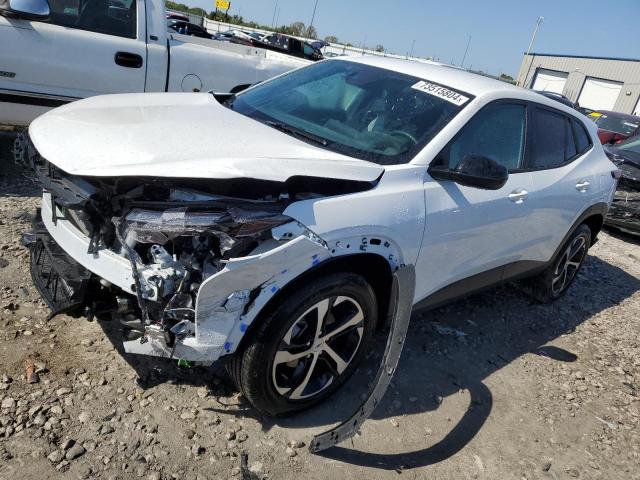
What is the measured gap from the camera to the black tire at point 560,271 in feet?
14.9

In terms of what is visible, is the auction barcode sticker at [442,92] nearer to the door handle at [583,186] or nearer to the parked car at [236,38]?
the door handle at [583,186]

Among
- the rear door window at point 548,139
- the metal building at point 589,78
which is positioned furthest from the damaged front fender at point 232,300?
the metal building at point 589,78

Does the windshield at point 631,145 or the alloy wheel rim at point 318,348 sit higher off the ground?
the windshield at point 631,145

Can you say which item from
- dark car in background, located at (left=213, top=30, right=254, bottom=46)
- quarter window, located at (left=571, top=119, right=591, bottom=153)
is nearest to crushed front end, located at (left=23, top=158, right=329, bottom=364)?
quarter window, located at (left=571, top=119, right=591, bottom=153)

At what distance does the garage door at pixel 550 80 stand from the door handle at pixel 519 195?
149ft

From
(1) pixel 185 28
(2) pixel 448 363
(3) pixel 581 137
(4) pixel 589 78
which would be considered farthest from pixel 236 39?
(4) pixel 589 78

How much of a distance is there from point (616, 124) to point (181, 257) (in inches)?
595

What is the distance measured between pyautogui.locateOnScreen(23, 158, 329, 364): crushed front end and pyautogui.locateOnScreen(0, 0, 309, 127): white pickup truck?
2.20 m

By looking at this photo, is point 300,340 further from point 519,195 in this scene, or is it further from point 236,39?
point 236,39

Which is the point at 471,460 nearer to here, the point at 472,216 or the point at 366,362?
the point at 366,362

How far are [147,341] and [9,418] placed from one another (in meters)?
0.81

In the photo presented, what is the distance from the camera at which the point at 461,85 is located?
3.26 meters

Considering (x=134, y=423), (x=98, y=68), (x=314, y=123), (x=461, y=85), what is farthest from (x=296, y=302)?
(x=98, y=68)

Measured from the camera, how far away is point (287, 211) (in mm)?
2252
